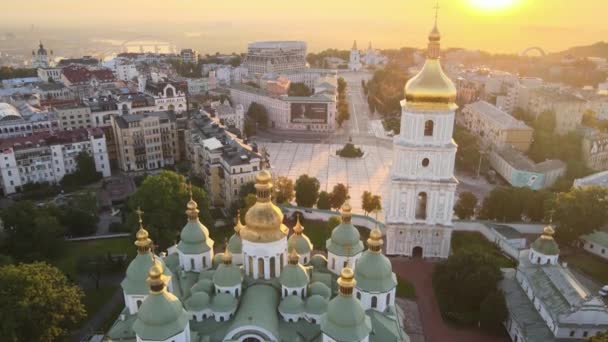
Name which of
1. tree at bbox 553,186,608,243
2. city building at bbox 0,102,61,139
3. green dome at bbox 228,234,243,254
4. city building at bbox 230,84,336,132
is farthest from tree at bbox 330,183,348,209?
city building at bbox 0,102,61,139

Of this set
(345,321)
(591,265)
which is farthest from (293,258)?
(591,265)

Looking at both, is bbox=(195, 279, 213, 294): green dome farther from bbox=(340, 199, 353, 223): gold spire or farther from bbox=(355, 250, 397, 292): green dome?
bbox=(340, 199, 353, 223): gold spire

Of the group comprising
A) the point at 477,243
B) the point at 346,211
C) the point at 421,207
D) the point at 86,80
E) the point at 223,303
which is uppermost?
the point at 86,80

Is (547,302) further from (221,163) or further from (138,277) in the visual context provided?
(221,163)

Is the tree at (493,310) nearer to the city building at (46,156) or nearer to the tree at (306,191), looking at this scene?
the tree at (306,191)

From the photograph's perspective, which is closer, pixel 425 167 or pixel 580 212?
pixel 425 167

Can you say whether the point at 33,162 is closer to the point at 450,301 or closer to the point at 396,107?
→ the point at 450,301

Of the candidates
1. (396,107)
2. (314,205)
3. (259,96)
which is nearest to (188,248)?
(314,205)
